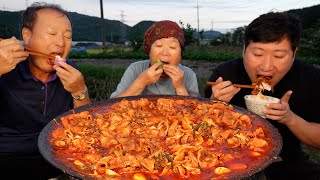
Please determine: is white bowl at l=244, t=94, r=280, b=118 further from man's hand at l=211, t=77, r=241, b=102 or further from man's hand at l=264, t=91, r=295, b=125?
man's hand at l=211, t=77, r=241, b=102

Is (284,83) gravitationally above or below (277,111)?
above

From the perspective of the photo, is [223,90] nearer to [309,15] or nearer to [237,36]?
[237,36]

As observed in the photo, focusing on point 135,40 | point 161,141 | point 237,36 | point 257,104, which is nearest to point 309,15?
point 237,36

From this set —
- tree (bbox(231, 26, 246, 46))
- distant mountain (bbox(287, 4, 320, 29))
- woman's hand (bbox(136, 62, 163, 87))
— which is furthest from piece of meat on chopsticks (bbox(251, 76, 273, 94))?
distant mountain (bbox(287, 4, 320, 29))

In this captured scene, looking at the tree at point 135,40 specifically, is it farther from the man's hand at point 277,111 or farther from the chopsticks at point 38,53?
the man's hand at point 277,111

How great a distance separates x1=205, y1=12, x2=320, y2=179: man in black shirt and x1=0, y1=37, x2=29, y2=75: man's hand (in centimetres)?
201

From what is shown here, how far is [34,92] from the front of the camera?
12.0 feet

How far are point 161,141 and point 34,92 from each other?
190 centimetres

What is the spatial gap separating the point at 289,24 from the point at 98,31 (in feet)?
368

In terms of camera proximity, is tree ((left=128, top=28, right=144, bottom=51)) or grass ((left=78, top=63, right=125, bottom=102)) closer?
grass ((left=78, top=63, right=125, bottom=102))

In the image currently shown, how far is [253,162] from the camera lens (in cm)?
214

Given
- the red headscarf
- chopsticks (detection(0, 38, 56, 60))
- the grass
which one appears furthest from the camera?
the grass

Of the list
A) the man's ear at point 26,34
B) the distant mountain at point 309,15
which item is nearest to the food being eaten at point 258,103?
the man's ear at point 26,34

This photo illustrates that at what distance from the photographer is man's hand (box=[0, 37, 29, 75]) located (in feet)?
9.84
